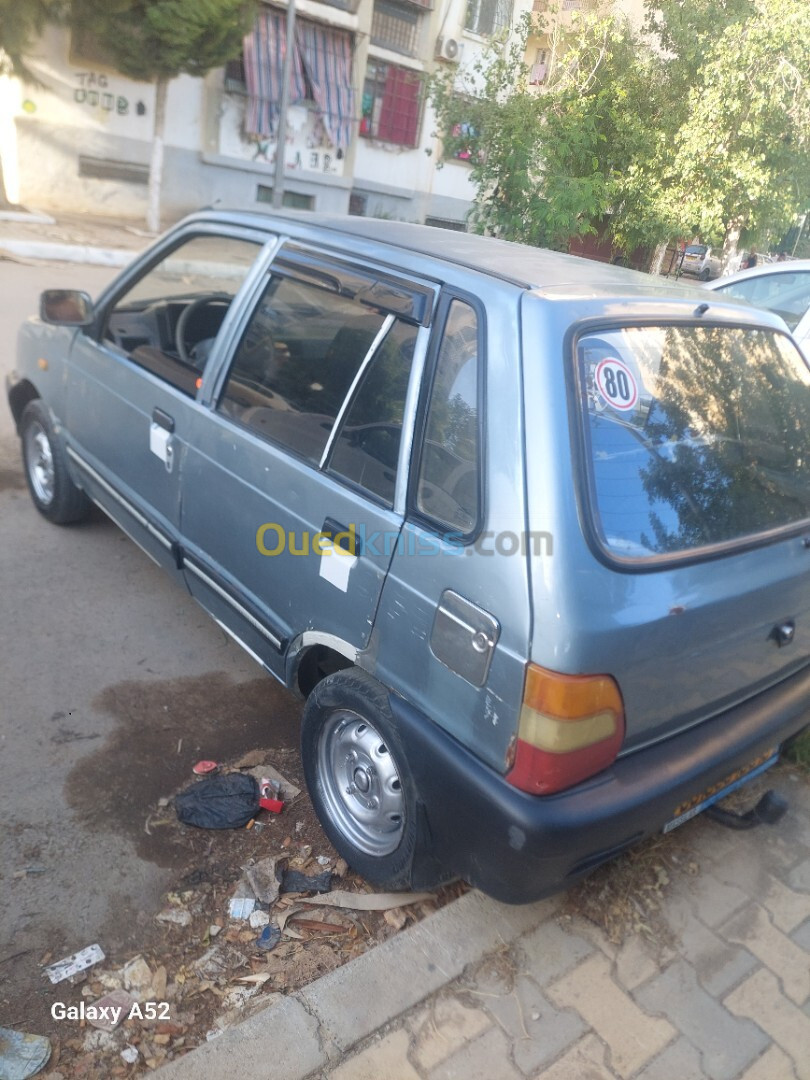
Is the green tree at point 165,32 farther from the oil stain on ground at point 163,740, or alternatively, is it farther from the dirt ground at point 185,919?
the dirt ground at point 185,919

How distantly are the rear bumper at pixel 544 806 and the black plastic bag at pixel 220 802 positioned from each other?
736 mm

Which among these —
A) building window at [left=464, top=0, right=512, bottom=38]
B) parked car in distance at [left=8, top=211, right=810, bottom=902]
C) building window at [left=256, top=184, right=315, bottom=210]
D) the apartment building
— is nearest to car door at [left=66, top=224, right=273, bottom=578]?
parked car in distance at [left=8, top=211, right=810, bottom=902]

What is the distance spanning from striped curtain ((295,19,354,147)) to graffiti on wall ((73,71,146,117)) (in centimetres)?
459

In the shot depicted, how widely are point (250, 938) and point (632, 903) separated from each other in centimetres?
115

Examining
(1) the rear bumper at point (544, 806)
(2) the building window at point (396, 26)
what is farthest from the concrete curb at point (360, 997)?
(2) the building window at point (396, 26)

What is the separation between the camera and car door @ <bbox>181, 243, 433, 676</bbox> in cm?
228

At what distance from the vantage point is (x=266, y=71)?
1784cm

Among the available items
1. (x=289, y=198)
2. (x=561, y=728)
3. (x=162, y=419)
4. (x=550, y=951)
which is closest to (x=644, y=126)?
(x=162, y=419)

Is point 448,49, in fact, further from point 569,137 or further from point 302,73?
point 569,137

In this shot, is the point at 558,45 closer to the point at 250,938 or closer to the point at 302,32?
the point at 250,938

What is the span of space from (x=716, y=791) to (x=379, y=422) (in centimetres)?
A: 144

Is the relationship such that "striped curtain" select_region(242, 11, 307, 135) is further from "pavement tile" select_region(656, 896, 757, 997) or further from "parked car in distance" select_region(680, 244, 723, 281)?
"pavement tile" select_region(656, 896, 757, 997)

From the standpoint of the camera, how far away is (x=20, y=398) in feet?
15.0

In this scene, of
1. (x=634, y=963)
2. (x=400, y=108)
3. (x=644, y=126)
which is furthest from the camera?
(x=400, y=108)
